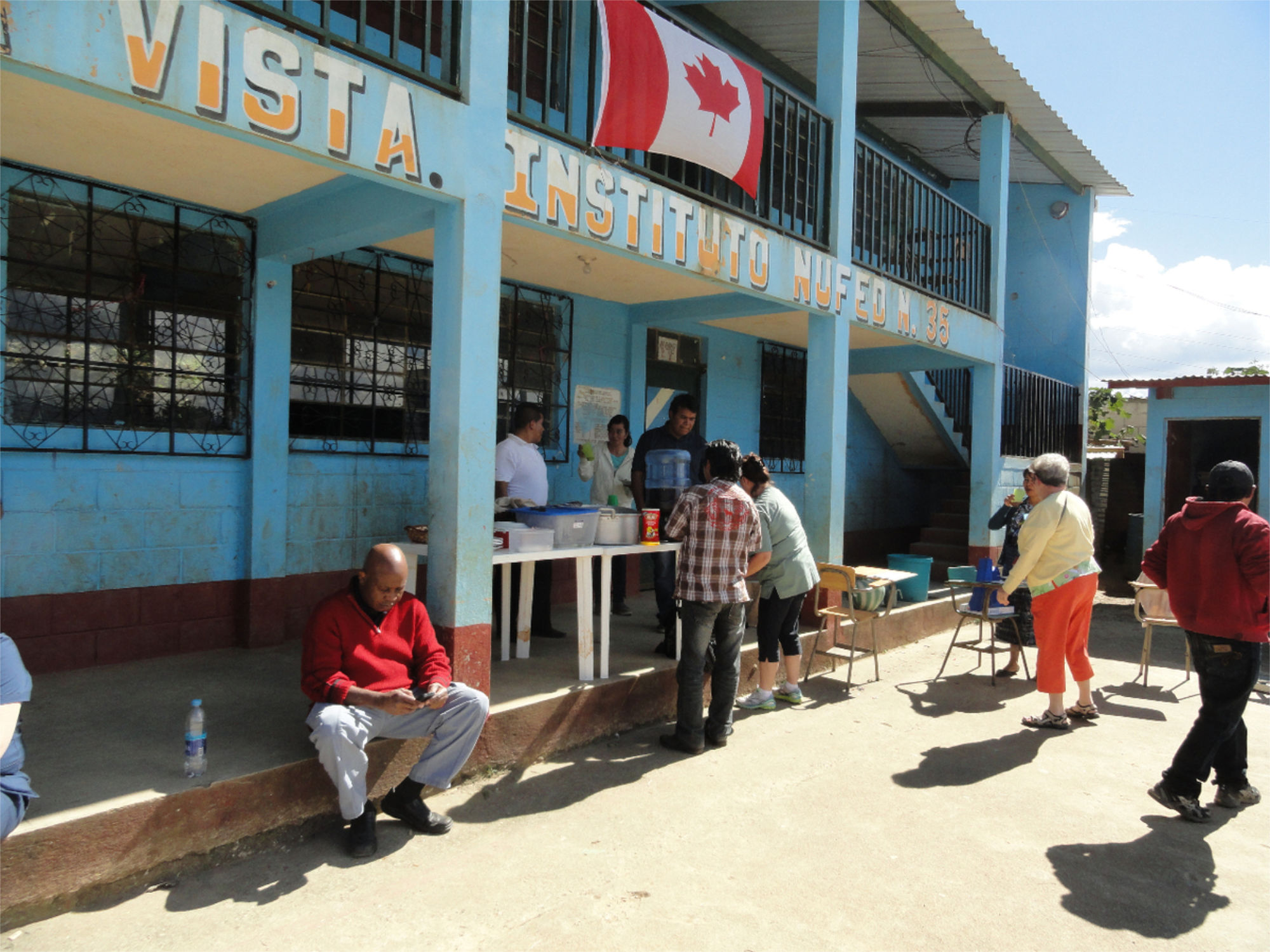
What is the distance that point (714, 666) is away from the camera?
204 inches

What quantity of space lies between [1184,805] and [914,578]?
4.85 meters

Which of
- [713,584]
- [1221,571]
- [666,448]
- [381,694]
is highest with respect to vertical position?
[666,448]

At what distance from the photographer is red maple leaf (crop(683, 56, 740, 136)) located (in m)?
5.79

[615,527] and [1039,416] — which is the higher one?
[1039,416]

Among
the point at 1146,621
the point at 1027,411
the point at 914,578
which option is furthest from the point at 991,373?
the point at 1146,621

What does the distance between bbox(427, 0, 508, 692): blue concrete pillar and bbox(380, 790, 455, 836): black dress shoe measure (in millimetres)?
658

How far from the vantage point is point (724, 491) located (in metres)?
5.02

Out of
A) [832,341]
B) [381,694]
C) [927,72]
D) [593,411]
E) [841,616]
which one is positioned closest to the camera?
[381,694]

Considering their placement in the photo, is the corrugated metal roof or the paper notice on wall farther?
the corrugated metal roof

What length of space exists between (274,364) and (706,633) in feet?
10.8

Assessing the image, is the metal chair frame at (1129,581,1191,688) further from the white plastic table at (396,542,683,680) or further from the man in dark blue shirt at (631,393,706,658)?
the white plastic table at (396,542,683,680)

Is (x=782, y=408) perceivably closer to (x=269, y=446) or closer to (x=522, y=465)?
(x=522, y=465)

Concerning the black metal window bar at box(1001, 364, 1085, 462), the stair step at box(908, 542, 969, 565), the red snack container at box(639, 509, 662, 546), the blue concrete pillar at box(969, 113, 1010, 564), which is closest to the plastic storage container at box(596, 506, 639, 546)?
the red snack container at box(639, 509, 662, 546)

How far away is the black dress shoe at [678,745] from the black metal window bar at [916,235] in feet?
15.0
